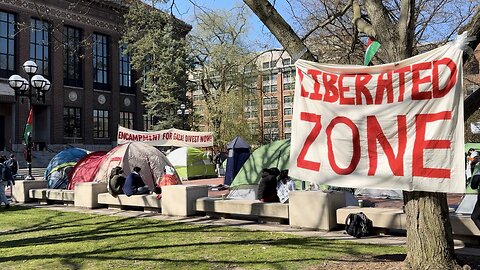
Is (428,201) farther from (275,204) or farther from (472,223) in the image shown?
(275,204)

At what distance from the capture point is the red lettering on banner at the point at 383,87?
5.96m

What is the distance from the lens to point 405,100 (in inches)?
231

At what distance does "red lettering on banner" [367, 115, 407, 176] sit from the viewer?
5.84 m

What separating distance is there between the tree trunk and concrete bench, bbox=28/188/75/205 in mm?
12603

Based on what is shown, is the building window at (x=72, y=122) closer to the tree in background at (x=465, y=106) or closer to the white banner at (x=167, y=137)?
the white banner at (x=167, y=137)

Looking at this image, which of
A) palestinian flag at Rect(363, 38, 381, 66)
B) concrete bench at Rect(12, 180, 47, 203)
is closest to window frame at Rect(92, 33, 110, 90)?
concrete bench at Rect(12, 180, 47, 203)

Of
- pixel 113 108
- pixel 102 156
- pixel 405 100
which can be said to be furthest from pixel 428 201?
pixel 113 108

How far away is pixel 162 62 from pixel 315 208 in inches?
1453

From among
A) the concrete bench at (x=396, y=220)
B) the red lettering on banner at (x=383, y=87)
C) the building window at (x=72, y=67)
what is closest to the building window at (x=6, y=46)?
the building window at (x=72, y=67)

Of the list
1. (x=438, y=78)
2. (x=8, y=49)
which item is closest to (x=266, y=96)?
(x=438, y=78)

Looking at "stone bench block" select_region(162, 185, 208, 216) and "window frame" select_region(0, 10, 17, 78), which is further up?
"window frame" select_region(0, 10, 17, 78)

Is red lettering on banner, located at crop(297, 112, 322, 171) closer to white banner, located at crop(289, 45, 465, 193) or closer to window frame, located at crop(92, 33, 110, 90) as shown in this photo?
white banner, located at crop(289, 45, 465, 193)

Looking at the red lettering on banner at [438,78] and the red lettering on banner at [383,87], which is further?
the red lettering on banner at [383,87]

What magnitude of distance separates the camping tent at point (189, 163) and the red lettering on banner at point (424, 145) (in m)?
24.0
